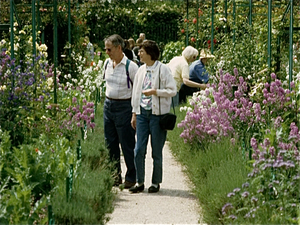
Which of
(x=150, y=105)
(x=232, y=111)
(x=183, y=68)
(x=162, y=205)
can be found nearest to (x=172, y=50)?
(x=183, y=68)

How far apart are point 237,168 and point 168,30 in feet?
56.6

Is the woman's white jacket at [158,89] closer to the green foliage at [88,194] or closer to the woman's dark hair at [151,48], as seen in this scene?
the woman's dark hair at [151,48]

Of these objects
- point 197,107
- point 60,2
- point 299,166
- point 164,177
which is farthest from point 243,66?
point 60,2

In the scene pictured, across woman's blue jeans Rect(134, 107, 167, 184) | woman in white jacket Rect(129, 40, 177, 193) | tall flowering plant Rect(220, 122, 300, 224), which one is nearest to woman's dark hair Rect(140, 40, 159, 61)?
woman in white jacket Rect(129, 40, 177, 193)

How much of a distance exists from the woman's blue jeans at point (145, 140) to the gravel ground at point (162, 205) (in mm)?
186

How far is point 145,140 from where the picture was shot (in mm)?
6684

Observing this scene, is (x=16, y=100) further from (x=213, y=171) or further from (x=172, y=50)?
(x=172, y=50)

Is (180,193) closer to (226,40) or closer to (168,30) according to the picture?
(226,40)

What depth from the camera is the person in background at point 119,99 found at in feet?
22.2

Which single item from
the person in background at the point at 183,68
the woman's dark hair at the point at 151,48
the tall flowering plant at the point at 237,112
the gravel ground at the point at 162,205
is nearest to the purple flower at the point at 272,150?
the gravel ground at the point at 162,205

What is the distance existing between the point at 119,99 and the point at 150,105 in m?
0.35

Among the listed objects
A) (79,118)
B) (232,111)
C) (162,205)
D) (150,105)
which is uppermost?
(150,105)

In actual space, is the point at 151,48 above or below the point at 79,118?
above

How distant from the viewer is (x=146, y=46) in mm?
6637
